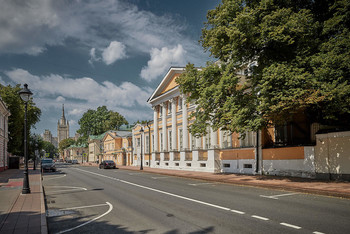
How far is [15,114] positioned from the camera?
4522 cm

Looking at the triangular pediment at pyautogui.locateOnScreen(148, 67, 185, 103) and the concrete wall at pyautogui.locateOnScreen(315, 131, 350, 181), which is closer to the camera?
the concrete wall at pyautogui.locateOnScreen(315, 131, 350, 181)

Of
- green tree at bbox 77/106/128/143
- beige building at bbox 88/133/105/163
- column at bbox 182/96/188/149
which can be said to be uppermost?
green tree at bbox 77/106/128/143

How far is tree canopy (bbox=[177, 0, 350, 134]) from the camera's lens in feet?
45.3

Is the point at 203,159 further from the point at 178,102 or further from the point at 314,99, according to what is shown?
the point at 314,99

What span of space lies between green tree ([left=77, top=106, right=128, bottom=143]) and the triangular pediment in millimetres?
45403

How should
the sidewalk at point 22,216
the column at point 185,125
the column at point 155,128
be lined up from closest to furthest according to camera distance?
1. the sidewalk at point 22,216
2. the column at point 185,125
3. the column at point 155,128

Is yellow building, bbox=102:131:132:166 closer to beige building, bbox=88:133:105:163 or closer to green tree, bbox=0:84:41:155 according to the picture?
beige building, bbox=88:133:105:163

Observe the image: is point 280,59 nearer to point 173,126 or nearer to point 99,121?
point 173,126

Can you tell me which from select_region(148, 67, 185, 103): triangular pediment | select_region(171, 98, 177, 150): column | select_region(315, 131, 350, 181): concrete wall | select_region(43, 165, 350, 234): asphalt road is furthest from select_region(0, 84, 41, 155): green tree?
select_region(315, 131, 350, 181): concrete wall

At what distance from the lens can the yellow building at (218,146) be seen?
781 inches

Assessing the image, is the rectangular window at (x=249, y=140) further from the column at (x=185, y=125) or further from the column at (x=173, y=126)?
the column at (x=173, y=126)

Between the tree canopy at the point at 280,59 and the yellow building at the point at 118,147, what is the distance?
37.8 metres

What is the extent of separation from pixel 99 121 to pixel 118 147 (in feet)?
80.3

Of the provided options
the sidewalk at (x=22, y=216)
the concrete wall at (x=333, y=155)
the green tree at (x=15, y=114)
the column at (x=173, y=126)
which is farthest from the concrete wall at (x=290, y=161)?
the green tree at (x=15, y=114)
